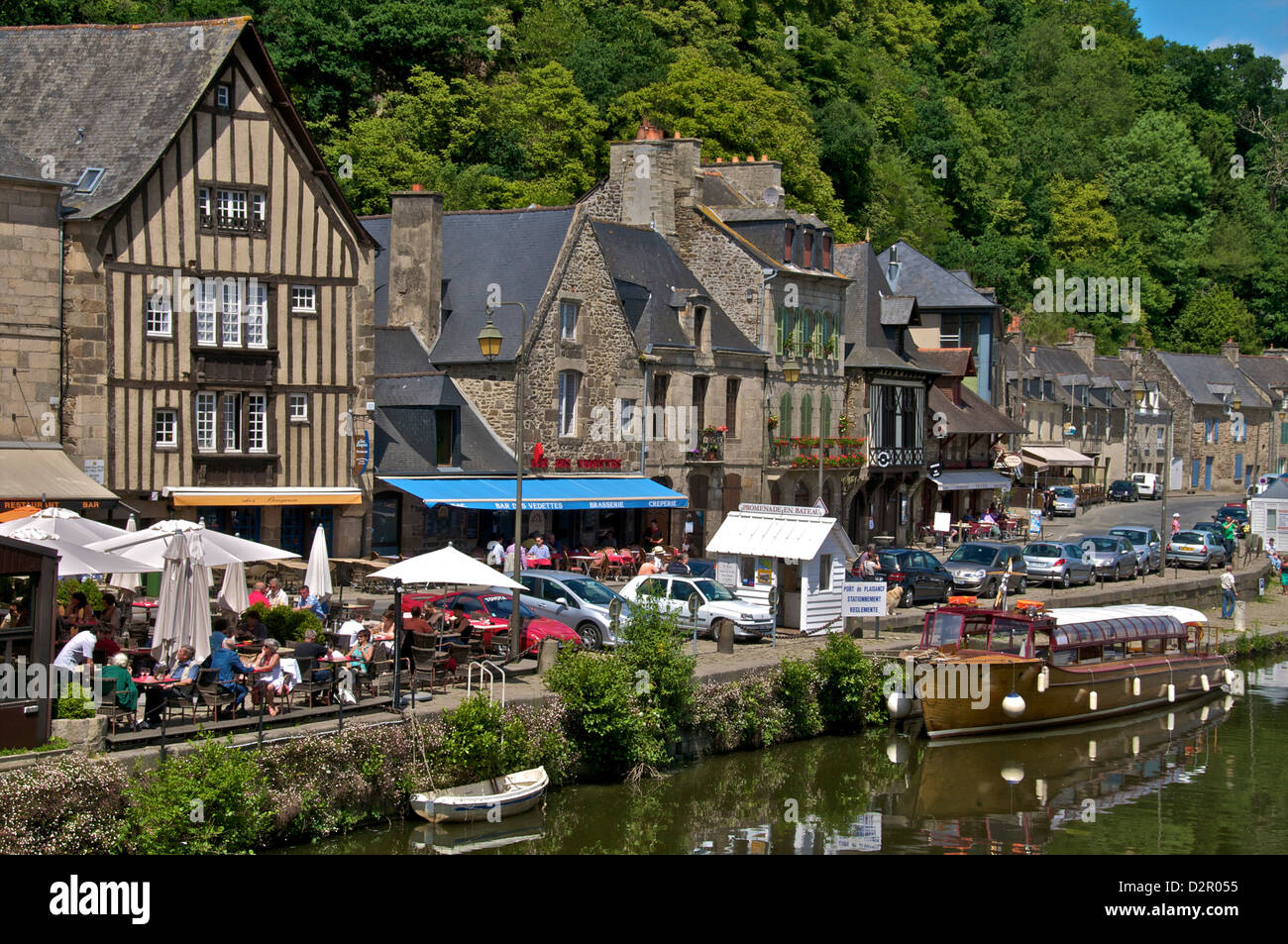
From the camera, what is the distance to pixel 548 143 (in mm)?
55562

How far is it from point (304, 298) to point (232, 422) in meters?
3.11

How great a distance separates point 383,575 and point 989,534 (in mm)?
34635

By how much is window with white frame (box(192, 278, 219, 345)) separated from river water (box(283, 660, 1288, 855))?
1442cm

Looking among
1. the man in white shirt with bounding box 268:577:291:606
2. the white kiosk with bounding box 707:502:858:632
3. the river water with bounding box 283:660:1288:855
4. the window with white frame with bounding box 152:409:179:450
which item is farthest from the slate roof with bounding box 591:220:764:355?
the river water with bounding box 283:660:1288:855

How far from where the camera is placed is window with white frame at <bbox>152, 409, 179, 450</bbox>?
30672 millimetres

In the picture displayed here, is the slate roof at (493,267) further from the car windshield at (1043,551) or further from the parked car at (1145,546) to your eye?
the parked car at (1145,546)

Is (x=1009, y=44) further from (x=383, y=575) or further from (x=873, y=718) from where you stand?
(x=383, y=575)

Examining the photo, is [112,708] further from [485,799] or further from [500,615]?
[500,615]

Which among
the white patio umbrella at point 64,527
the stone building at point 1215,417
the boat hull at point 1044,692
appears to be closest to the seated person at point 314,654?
the white patio umbrella at point 64,527

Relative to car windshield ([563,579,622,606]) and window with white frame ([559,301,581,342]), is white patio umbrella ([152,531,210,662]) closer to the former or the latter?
car windshield ([563,579,622,606])

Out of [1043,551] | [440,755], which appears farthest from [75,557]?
[1043,551]

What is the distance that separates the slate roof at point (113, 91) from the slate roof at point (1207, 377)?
6079 centimetres

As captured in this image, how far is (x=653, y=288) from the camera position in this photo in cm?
4122

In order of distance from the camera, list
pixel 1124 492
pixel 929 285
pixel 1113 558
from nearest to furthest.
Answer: pixel 1113 558 < pixel 929 285 < pixel 1124 492
